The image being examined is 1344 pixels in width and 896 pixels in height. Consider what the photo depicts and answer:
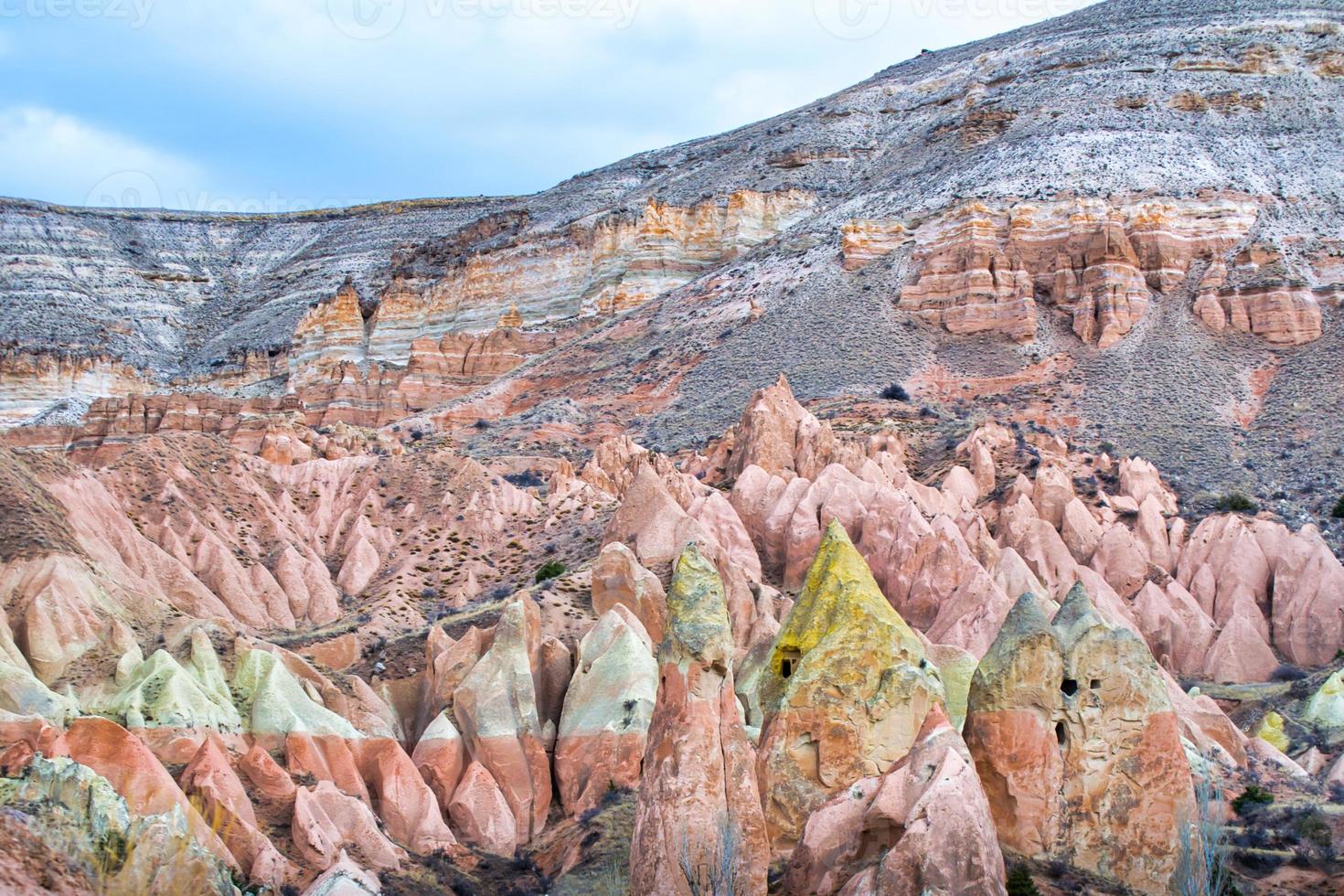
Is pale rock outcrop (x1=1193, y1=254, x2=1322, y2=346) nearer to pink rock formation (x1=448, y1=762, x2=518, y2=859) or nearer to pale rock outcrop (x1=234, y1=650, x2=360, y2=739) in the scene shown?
pink rock formation (x1=448, y1=762, x2=518, y2=859)

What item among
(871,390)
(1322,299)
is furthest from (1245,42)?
(871,390)

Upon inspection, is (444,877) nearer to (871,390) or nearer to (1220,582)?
(1220,582)

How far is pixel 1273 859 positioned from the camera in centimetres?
2456

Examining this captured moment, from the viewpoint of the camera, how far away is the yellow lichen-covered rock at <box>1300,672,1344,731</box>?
3719 centimetres

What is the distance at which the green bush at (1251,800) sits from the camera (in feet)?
94.2

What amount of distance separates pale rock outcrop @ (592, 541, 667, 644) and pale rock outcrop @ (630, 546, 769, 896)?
14650 mm

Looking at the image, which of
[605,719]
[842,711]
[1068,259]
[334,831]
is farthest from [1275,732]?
[1068,259]

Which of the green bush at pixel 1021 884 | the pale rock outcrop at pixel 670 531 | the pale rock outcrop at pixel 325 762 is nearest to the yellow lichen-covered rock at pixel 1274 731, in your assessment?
the pale rock outcrop at pixel 670 531

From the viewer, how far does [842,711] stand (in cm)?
2381

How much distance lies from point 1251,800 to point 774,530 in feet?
A: 64.3

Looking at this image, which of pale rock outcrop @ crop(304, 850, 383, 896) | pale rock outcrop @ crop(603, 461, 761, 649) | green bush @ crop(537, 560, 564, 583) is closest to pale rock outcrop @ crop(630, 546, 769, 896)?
pale rock outcrop @ crop(304, 850, 383, 896)

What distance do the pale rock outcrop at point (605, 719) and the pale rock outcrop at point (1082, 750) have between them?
7989mm

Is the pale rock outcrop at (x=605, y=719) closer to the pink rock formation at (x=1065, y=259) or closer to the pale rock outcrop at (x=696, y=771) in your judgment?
the pale rock outcrop at (x=696, y=771)

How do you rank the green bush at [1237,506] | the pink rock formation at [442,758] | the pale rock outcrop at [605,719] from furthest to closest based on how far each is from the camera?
1. the green bush at [1237,506]
2. the pale rock outcrop at [605,719]
3. the pink rock formation at [442,758]
